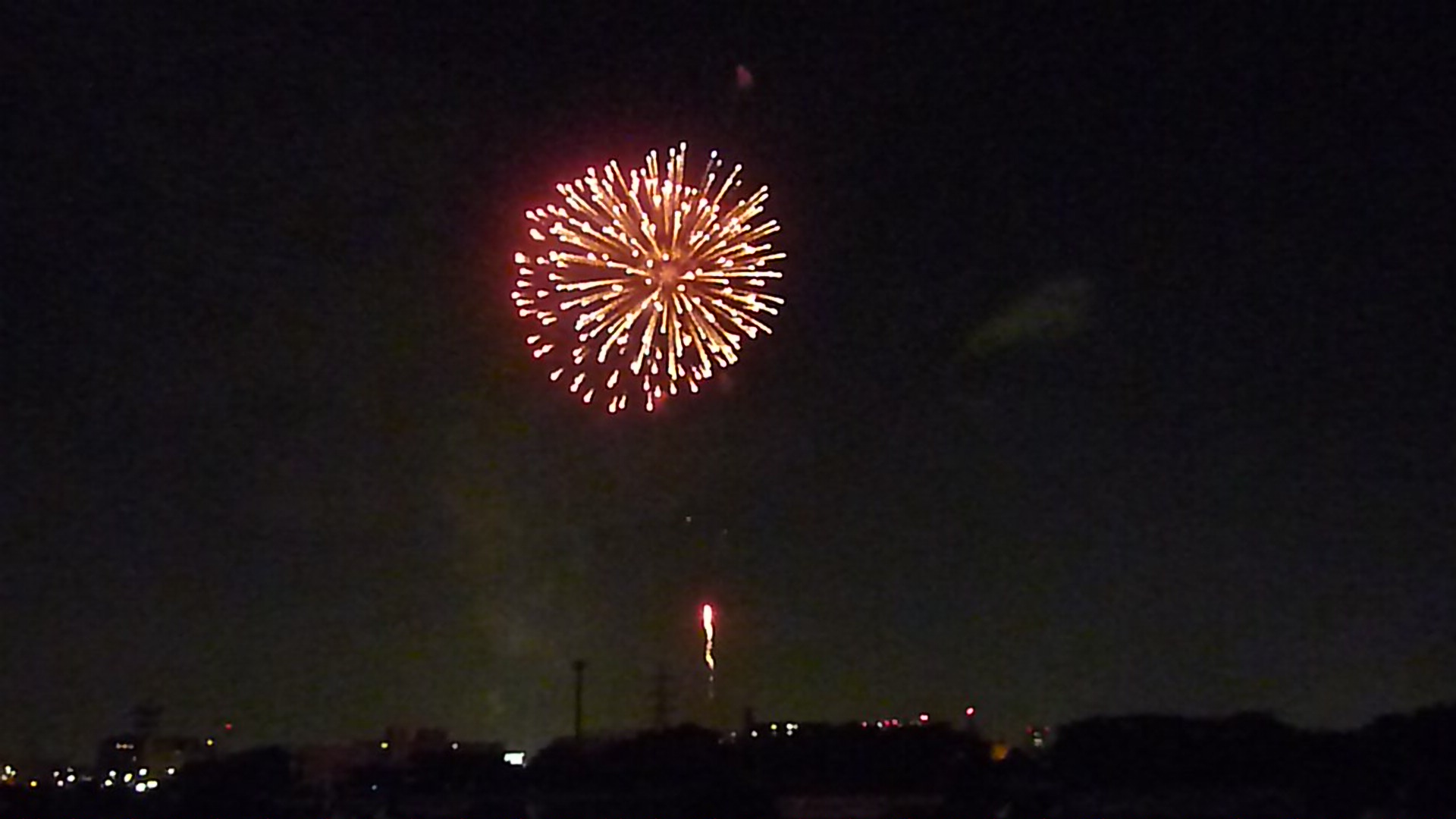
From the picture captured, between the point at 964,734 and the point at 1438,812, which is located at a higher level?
the point at 964,734

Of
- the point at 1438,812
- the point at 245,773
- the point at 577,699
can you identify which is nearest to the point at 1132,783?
the point at 1438,812

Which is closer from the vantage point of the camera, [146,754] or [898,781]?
[898,781]

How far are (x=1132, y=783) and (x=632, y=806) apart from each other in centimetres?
1352

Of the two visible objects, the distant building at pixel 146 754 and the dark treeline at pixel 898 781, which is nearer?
the dark treeline at pixel 898 781

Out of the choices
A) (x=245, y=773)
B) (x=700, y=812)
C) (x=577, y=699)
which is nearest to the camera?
(x=700, y=812)

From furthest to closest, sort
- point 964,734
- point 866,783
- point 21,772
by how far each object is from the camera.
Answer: point 21,772 → point 964,734 → point 866,783

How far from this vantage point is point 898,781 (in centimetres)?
4650

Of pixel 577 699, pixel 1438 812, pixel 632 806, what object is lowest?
pixel 1438 812

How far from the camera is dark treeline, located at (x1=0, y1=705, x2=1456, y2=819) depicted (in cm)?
3912

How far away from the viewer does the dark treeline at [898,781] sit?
39125 mm

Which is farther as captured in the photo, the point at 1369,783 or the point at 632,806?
the point at 632,806

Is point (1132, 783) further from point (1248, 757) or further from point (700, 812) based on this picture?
point (700, 812)

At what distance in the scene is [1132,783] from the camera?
136ft

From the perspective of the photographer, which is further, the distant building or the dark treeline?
the distant building
